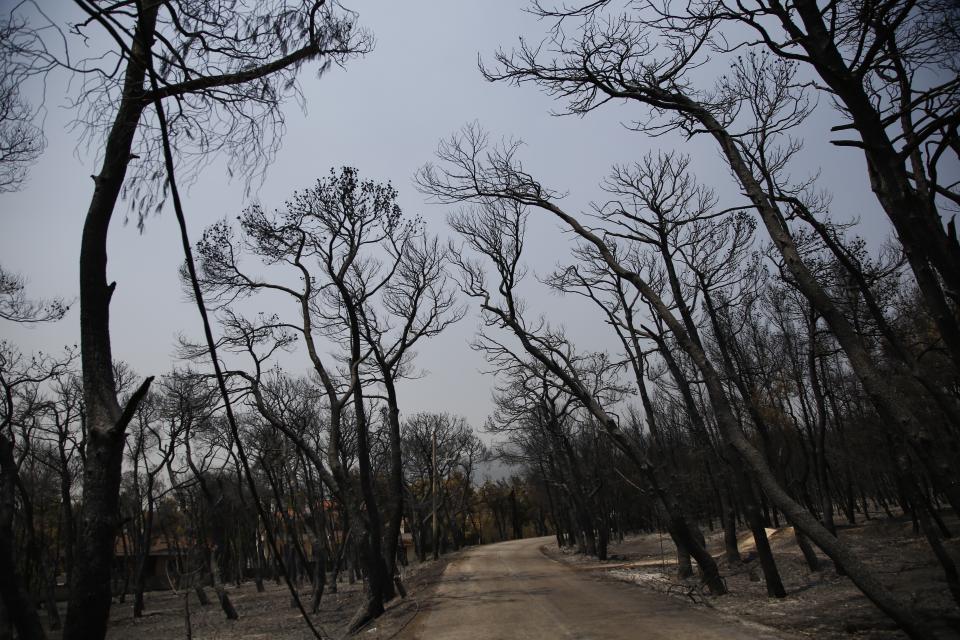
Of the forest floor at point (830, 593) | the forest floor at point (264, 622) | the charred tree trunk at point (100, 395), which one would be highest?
the charred tree trunk at point (100, 395)

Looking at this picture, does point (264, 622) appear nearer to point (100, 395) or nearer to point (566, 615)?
point (566, 615)

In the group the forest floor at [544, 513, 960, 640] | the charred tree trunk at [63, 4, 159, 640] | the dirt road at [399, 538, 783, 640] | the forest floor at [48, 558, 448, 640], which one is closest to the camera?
the charred tree trunk at [63, 4, 159, 640]

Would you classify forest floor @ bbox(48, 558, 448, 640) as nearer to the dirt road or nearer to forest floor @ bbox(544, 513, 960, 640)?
the dirt road

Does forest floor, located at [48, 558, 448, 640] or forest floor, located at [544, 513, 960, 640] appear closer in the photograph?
forest floor, located at [544, 513, 960, 640]

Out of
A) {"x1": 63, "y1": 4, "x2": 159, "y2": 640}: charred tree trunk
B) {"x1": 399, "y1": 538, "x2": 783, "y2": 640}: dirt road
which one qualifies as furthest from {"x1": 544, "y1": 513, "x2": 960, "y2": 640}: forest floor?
{"x1": 63, "y1": 4, "x2": 159, "y2": 640}: charred tree trunk

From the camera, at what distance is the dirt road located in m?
7.36

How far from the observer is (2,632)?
973 centimetres

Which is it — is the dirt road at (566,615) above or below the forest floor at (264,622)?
above

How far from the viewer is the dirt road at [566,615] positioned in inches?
290

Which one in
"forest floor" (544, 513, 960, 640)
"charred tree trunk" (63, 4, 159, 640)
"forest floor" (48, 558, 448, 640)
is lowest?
"forest floor" (48, 558, 448, 640)

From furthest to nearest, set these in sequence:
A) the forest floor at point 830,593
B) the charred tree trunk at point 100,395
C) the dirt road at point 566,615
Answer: the dirt road at point 566,615 < the forest floor at point 830,593 < the charred tree trunk at point 100,395

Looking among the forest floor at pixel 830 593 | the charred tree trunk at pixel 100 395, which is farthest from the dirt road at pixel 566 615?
the charred tree trunk at pixel 100 395

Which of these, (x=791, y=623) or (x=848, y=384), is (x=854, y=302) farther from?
(x=848, y=384)

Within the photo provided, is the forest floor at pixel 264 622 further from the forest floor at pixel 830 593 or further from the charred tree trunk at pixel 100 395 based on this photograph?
the charred tree trunk at pixel 100 395
